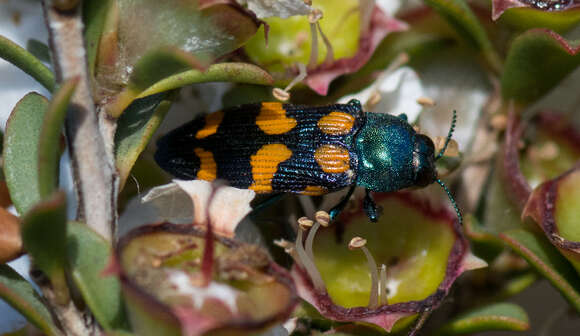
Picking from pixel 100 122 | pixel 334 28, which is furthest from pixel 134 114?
pixel 334 28

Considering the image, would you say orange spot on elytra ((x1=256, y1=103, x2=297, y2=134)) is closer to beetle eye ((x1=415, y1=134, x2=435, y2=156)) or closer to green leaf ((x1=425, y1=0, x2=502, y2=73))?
beetle eye ((x1=415, y1=134, x2=435, y2=156))

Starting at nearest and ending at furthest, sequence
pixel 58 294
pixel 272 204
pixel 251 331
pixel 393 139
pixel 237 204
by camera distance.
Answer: pixel 251 331 → pixel 58 294 → pixel 237 204 → pixel 272 204 → pixel 393 139

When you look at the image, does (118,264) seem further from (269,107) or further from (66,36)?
(269,107)

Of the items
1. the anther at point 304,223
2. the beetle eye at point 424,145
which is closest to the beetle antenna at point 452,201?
the beetle eye at point 424,145

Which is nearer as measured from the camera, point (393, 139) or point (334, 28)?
point (334, 28)

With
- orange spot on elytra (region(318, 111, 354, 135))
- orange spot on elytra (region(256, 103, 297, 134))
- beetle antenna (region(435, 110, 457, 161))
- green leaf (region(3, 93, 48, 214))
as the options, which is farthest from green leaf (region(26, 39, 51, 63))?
beetle antenna (region(435, 110, 457, 161))

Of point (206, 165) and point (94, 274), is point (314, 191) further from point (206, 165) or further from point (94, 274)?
point (94, 274)
